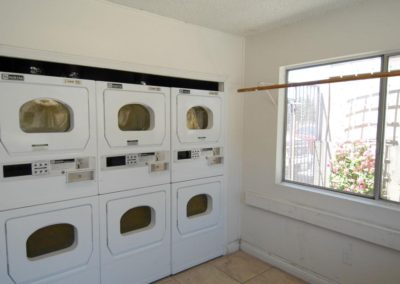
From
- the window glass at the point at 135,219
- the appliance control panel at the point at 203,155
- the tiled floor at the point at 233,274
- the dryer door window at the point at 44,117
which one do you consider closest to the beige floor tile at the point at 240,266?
the tiled floor at the point at 233,274

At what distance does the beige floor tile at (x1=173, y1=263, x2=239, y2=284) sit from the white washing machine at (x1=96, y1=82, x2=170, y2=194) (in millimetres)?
984

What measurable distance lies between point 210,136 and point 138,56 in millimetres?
1045

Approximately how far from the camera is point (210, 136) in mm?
2787

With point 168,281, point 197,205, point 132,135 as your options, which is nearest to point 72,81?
point 132,135

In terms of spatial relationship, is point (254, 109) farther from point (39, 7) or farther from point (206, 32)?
point (39, 7)

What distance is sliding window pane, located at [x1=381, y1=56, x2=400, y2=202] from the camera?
2.11m

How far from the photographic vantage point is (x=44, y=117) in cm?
191

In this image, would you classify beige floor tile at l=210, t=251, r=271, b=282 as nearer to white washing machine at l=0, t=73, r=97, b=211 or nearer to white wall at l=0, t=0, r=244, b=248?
white wall at l=0, t=0, r=244, b=248

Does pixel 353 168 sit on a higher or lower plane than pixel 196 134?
lower

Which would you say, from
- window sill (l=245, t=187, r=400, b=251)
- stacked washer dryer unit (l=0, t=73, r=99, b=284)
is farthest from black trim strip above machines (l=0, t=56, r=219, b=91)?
window sill (l=245, t=187, r=400, b=251)

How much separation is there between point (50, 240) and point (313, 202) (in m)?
2.28

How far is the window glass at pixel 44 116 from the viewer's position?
6.00 ft

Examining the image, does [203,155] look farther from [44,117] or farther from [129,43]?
[44,117]

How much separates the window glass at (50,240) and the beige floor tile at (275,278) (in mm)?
1687
